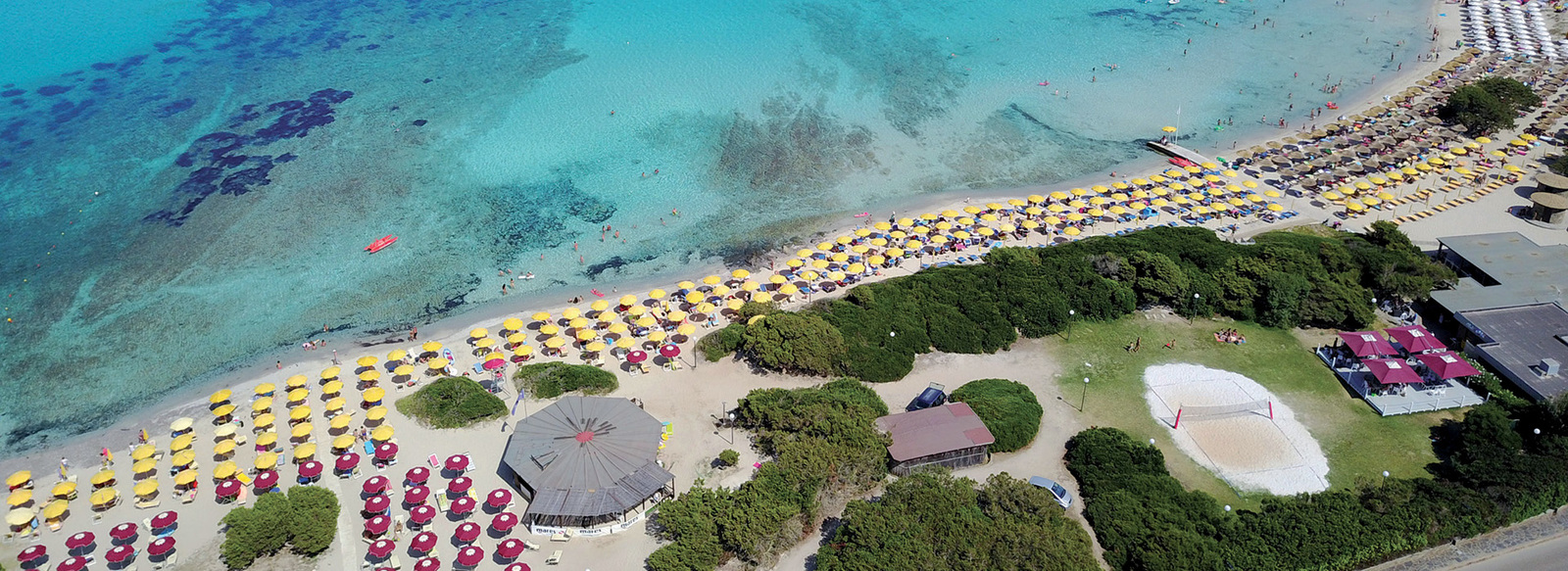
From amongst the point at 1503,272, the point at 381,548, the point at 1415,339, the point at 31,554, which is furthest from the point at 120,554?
the point at 1503,272

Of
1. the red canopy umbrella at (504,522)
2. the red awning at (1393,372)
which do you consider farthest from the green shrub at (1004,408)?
the red canopy umbrella at (504,522)

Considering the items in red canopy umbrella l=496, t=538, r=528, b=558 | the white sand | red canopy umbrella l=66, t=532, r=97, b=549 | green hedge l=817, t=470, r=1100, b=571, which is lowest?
red canopy umbrella l=66, t=532, r=97, b=549

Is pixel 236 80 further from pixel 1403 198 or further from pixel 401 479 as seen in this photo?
pixel 1403 198

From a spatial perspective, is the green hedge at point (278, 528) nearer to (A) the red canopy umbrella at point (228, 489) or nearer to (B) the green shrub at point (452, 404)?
(A) the red canopy umbrella at point (228, 489)

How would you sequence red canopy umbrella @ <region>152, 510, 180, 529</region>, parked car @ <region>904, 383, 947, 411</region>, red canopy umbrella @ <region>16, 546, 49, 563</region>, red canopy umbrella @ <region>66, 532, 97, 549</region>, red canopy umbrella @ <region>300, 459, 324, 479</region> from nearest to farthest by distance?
red canopy umbrella @ <region>16, 546, 49, 563</region> → red canopy umbrella @ <region>66, 532, 97, 549</region> → red canopy umbrella @ <region>152, 510, 180, 529</region> → red canopy umbrella @ <region>300, 459, 324, 479</region> → parked car @ <region>904, 383, 947, 411</region>

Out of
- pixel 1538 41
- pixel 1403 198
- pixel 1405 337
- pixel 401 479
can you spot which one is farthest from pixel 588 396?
pixel 1538 41

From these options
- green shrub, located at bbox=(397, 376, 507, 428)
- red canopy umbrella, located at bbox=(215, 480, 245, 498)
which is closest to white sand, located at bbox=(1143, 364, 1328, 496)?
green shrub, located at bbox=(397, 376, 507, 428)

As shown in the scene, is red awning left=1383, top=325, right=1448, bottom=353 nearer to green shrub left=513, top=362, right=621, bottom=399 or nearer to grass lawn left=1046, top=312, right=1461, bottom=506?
grass lawn left=1046, top=312, right=1461, bottom=506
